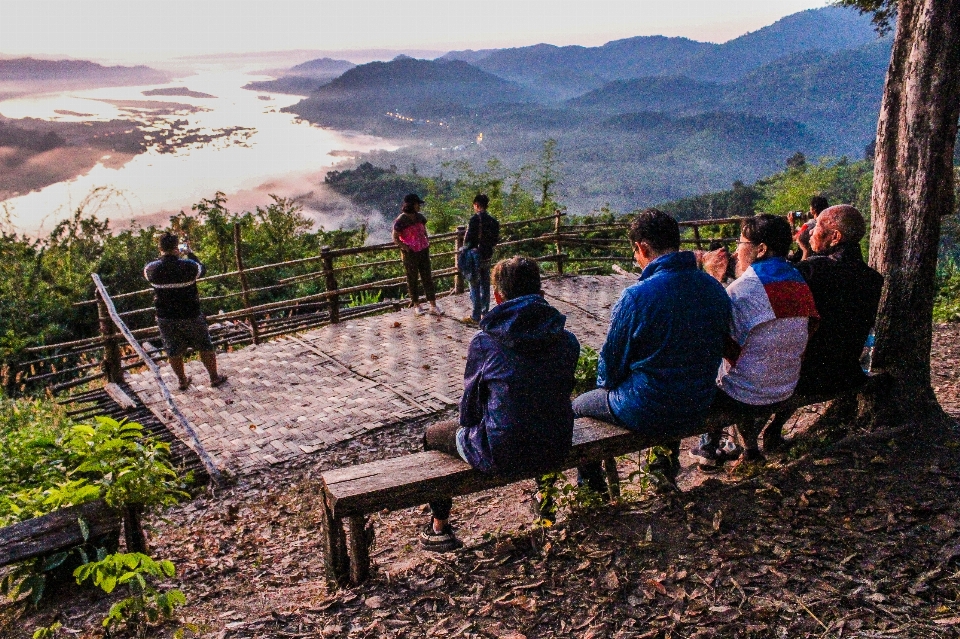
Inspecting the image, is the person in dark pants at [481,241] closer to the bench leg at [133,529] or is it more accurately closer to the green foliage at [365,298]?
the green foliage at [365,298]

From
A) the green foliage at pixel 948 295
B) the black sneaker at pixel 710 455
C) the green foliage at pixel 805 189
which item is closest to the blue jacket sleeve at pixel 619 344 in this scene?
the black sneaker at pixel 710 455

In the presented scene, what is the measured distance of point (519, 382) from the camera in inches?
97.0

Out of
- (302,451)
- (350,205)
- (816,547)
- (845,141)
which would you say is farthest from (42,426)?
(845,141)

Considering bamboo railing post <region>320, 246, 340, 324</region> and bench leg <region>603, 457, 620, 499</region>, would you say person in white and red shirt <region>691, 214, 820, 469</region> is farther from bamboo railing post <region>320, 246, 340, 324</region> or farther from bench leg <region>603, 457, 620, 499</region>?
bamboo railing post <region>320, 246, 340, 324</region>

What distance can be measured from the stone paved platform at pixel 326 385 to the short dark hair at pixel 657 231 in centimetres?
319

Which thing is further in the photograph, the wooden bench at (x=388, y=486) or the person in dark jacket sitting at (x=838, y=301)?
the person in dark jacket sitting at (x=838, y=301)

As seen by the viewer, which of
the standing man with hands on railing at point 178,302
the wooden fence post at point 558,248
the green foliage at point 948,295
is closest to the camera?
the standing man with hands on railing at point 178,302

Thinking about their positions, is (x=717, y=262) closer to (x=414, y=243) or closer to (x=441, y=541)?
(x=441, y=541)

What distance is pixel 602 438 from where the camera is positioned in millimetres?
2818

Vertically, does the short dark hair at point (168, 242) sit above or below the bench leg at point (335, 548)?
above

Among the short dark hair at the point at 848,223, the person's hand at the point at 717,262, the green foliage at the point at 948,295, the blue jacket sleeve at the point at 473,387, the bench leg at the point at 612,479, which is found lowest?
the green foliage at the point at 948,295

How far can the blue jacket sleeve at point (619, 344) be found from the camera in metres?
2.68

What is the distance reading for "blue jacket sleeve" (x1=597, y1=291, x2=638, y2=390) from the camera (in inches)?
106

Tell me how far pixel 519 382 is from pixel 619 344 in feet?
1.88
